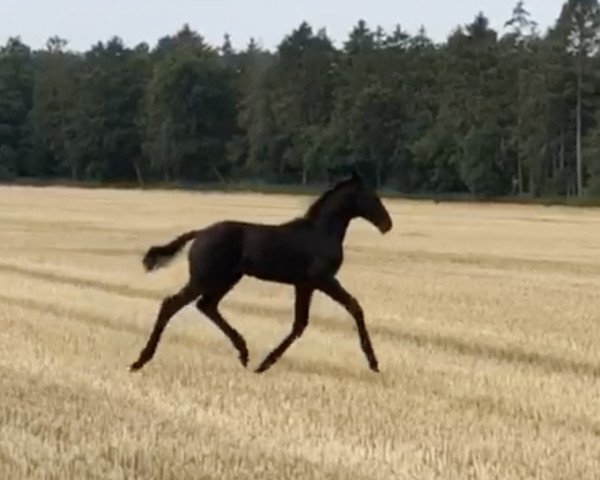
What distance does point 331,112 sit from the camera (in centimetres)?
9706

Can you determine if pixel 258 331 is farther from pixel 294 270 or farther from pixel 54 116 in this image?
pixel 54 116

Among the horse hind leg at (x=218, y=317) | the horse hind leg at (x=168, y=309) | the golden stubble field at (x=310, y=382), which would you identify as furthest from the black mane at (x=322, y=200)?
the golden stubble field at (x=310, y=382)

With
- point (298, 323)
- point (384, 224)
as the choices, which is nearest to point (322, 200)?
point (384, 224)

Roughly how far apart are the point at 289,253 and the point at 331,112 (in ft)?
285

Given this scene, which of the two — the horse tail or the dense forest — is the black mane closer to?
the horse tail

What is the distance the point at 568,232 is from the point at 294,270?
2727 centimetres

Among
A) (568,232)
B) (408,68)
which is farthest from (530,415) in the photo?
(408,68)

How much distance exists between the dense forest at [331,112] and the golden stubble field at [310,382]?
53.6 m

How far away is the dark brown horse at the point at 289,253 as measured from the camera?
35.0 feet

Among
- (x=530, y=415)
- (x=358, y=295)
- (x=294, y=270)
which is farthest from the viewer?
(x=358, y=295)

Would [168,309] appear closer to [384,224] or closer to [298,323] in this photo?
[298,323]

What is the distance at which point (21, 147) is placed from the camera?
10450cm

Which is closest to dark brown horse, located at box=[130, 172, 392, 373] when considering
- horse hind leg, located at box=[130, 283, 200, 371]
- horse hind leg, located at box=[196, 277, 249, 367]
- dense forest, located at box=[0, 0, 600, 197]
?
horse hind leg, located at box=[130, 283, 200, 371]

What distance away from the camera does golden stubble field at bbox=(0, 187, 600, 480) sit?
7.45m
